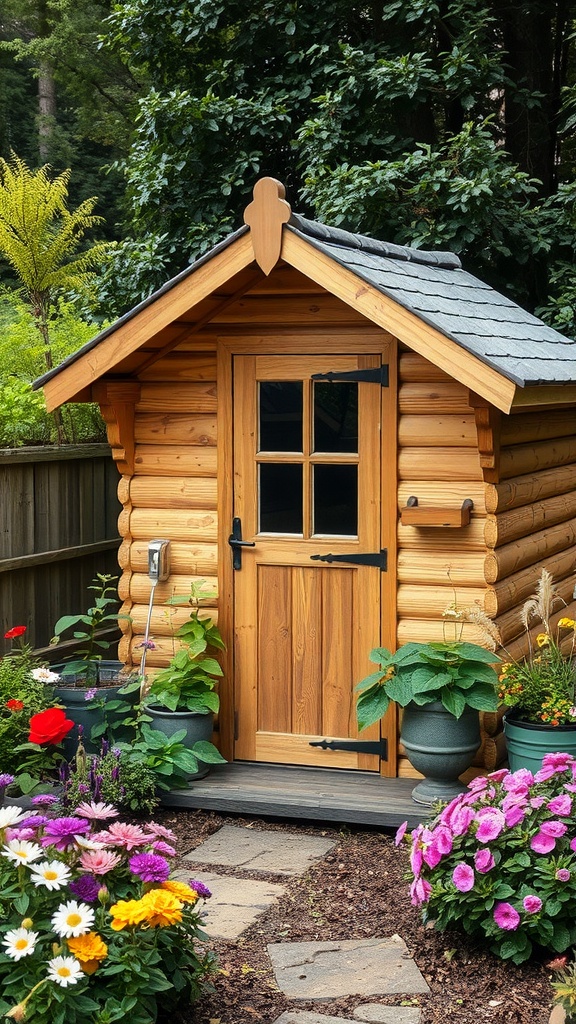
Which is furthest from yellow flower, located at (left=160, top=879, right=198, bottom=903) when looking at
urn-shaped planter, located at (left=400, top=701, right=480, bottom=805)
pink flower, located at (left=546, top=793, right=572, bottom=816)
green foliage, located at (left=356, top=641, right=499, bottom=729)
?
urn-shaped planter, located at (left=400, top=701, right=480, bottom=805)

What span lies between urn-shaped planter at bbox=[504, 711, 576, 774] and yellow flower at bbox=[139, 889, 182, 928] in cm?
261

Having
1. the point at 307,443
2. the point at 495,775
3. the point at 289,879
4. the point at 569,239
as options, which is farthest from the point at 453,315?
the point at 569,239

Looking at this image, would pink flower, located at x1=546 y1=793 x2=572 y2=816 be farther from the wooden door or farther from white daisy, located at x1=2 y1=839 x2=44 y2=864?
the wooden door

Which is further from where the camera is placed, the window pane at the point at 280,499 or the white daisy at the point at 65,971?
the window pane at the point at 280,499

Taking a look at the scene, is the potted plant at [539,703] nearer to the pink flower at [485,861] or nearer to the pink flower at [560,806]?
the pink flower at [560,806]

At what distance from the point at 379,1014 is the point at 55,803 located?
1970 mm

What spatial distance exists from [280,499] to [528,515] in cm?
144

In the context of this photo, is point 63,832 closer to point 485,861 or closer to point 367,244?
point 485,861

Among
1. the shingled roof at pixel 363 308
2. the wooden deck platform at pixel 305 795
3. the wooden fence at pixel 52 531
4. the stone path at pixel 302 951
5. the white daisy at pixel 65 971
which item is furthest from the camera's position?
the wooden fence at pixel 52 531

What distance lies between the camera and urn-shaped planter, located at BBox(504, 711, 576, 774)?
5586mm

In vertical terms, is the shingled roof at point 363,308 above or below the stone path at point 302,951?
above

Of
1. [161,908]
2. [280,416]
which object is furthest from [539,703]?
[161,908]

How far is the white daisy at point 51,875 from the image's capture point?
335 cm

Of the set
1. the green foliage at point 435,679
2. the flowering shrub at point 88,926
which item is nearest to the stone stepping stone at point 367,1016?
the flowering shrub at point 88,926
